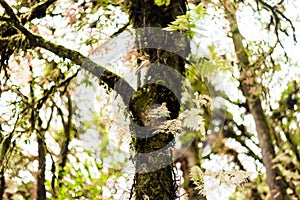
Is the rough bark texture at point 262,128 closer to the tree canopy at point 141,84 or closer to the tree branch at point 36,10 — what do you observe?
the tree canopy at point 141,84

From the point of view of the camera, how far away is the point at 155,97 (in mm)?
2725

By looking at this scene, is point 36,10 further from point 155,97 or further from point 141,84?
point 155,97

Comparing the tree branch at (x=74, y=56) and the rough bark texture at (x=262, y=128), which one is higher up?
the rough bark texture at (x=262, y=128)

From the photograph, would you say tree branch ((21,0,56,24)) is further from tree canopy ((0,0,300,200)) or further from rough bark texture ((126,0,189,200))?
rough bark texture ((126,0,189,200))

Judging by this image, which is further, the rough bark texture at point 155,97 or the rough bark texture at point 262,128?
the rough bark texture at point 262,128

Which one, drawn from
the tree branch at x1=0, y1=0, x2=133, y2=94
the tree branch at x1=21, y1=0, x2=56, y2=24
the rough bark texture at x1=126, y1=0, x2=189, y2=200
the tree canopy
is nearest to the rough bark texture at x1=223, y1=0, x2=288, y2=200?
the tree canopy

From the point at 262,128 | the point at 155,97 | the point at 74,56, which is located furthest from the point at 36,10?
the point at 262,128

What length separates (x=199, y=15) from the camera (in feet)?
8.58

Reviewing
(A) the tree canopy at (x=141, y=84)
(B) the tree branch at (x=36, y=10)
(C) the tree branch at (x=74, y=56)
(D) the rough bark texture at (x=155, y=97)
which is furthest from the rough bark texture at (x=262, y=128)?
(C) the tree branch at (x=74, y=56)

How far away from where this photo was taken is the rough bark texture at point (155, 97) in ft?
8.48

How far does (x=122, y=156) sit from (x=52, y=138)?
180 inches

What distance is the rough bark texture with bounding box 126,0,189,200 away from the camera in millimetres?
2584

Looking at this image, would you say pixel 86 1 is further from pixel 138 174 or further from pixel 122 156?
pixel 138 174

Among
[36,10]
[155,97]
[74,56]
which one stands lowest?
[155,97]
